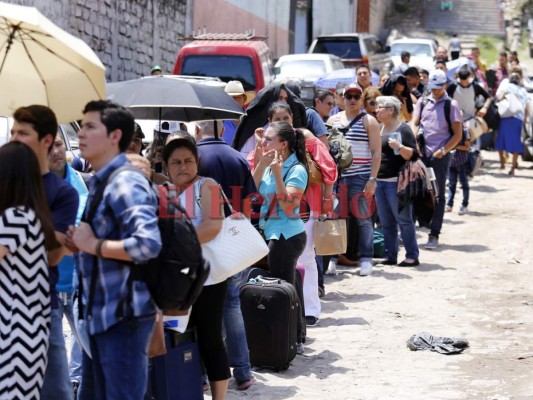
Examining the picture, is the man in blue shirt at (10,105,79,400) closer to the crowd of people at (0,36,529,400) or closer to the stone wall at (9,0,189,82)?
the crowd of people at (0,36,529,400)

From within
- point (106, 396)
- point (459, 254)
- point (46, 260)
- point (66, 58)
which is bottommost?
point (459, 254)

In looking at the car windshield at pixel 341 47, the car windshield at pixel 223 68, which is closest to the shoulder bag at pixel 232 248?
the car windshield at pixel 223 68

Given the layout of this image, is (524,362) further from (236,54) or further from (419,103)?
(236,54)

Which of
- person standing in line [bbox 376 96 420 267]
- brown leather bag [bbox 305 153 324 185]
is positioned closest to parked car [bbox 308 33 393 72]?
person standing in line [bbox 376 96 420 267]

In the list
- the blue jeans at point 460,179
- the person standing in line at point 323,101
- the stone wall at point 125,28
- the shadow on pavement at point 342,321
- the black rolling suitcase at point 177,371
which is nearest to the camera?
the black rolling suitcase at point 177,371

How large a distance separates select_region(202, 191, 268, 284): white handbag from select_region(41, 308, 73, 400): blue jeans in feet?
3.63

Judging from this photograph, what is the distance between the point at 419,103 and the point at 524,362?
6168 mm

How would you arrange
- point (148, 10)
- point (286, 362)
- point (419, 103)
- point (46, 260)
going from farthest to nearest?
point (148, 10)
point (419, 103)
point (286, 362)
point (46, 260)

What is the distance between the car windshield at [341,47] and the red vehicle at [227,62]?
40.5ft

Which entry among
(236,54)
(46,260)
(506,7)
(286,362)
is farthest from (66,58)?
(506,7)

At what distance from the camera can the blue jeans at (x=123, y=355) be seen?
4.56 m

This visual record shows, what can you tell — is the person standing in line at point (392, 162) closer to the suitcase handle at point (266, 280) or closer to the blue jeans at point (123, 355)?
the suitcase handle at point (266, 280)

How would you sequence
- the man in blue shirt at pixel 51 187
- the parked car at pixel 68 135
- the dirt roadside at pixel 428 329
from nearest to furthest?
the man in blue shirt at pixel 51 187 → the dirt roadside at pixel 428 329 → the parked car at pixel 68 135

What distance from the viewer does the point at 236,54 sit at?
18.5 m
